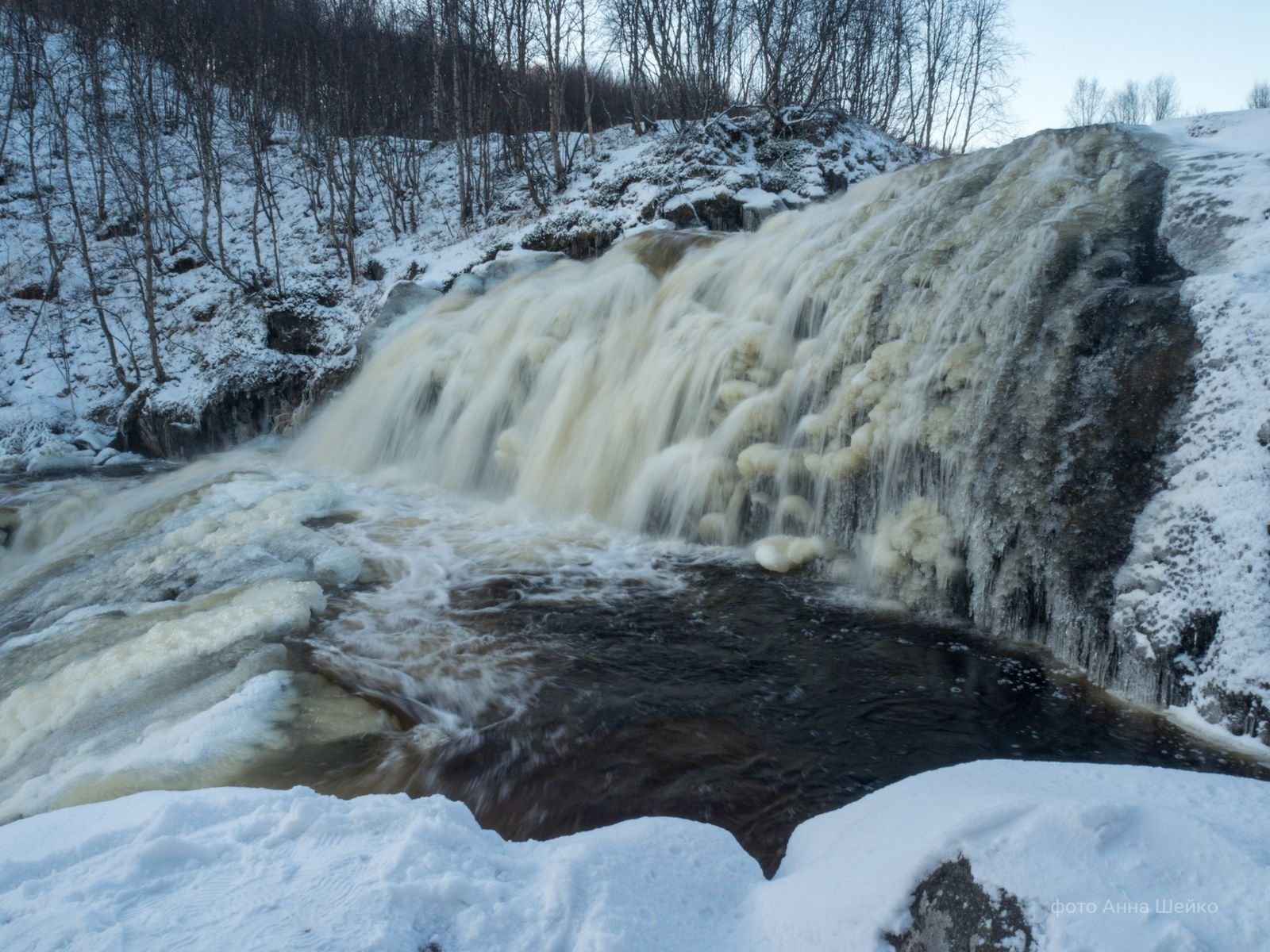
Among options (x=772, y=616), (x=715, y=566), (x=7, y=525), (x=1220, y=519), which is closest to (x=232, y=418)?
(x=7, y=525)

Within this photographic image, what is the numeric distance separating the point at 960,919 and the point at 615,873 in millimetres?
779

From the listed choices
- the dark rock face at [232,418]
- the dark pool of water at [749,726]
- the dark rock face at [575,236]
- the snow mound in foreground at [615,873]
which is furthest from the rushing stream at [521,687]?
the dark rock face at [575,236]

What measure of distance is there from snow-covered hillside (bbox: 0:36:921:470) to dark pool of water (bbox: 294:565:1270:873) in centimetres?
937

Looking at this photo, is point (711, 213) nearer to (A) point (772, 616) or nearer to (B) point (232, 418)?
(B) point (232, 418)

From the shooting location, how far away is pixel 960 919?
1396 millimetres

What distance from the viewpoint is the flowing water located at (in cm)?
304

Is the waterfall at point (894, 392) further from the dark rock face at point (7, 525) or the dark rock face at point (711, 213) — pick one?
the dark rock face at point (7, 525)

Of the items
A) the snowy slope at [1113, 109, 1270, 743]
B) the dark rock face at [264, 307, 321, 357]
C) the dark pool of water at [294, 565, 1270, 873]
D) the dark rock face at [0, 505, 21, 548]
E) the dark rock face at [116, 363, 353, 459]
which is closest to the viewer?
the dark pool of water at [294, 565, 1270, 873]

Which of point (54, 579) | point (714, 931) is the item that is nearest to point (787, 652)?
point (714, 931)

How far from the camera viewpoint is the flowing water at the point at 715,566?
3.04 m

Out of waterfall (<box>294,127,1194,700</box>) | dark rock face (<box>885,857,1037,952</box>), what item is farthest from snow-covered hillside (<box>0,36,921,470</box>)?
dark rock face (<box>885,857,1037,952</box>)

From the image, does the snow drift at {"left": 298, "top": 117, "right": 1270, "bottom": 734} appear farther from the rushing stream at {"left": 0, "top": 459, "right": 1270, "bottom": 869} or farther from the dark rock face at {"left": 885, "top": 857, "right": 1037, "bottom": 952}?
the dark rock face at {"left": 885, "top": 857, "right": 1037, "bottom": 952}

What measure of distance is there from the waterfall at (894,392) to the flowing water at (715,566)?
0.08 ft

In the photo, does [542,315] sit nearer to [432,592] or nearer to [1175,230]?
[432,592]
